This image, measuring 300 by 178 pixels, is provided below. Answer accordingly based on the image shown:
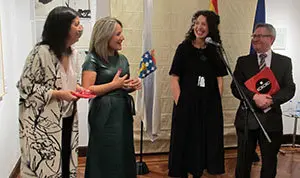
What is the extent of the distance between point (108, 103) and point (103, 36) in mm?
469

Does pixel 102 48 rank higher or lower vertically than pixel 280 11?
lower

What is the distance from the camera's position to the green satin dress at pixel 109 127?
2316 millimetres

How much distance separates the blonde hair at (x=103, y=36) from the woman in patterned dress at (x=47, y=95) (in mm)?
271

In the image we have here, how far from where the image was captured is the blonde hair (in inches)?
88.4

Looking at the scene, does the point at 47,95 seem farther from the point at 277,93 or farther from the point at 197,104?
the point at 277,93

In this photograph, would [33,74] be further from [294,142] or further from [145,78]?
[294,142]

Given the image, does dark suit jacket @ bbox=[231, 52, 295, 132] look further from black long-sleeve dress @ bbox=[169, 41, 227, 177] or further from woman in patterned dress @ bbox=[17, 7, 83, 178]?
woman in patterned dress @ bbox=[17, 7, 83, 178]

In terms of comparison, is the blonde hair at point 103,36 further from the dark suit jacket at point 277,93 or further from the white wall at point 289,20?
the white wall at point 289,20

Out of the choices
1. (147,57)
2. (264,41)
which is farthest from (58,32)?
(264,41)

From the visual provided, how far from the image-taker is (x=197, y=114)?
2746mm

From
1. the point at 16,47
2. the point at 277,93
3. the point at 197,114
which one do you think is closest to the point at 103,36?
the point at 197,114

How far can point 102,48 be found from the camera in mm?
2262

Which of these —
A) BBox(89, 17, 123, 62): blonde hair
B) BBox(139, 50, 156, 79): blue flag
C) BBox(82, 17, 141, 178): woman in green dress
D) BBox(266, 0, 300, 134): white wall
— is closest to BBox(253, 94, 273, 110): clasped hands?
BBox(82, 17, 141, 178): woman in green dress

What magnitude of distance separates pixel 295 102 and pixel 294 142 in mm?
523
